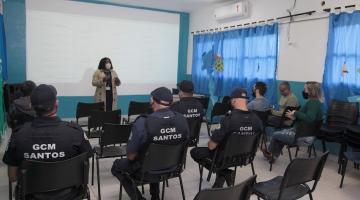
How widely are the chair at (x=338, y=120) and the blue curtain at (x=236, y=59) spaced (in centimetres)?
129

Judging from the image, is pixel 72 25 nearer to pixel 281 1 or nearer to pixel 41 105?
pixel 281 1

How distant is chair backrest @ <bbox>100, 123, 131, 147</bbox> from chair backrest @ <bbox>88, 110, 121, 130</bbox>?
73 cm

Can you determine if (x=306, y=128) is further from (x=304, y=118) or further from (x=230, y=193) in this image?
(x=230, y=193)

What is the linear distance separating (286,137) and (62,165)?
2951mm

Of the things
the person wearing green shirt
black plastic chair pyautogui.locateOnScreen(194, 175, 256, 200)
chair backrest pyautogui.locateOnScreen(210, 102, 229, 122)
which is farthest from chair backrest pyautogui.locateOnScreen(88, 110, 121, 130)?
black plastic chair pyautogui.locateOnScreen(194, 175, 256, 200)

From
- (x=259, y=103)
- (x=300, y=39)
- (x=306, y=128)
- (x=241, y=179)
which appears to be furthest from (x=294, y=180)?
(x=300, y=39)

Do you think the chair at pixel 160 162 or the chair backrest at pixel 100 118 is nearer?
the chair at pixel 160 162

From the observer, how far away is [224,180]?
316 cm

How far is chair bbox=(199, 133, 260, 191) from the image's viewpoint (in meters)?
2.82

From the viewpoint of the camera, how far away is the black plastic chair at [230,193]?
4.61 feet

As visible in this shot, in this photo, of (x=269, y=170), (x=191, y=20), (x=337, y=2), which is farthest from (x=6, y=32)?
(x=337, y=2)

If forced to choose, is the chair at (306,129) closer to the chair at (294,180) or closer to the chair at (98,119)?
the chair at (294,180)

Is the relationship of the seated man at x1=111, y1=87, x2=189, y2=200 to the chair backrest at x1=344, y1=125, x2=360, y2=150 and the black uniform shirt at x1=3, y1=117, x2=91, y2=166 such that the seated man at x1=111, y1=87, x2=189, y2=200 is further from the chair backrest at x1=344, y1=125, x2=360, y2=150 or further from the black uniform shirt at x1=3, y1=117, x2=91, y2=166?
the chair backrest at x1=344, y1=125, x2=360, y2=150

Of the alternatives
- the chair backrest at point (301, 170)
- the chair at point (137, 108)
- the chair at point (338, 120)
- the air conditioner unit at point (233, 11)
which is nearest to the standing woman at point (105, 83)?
the chair at point (137, 108)
